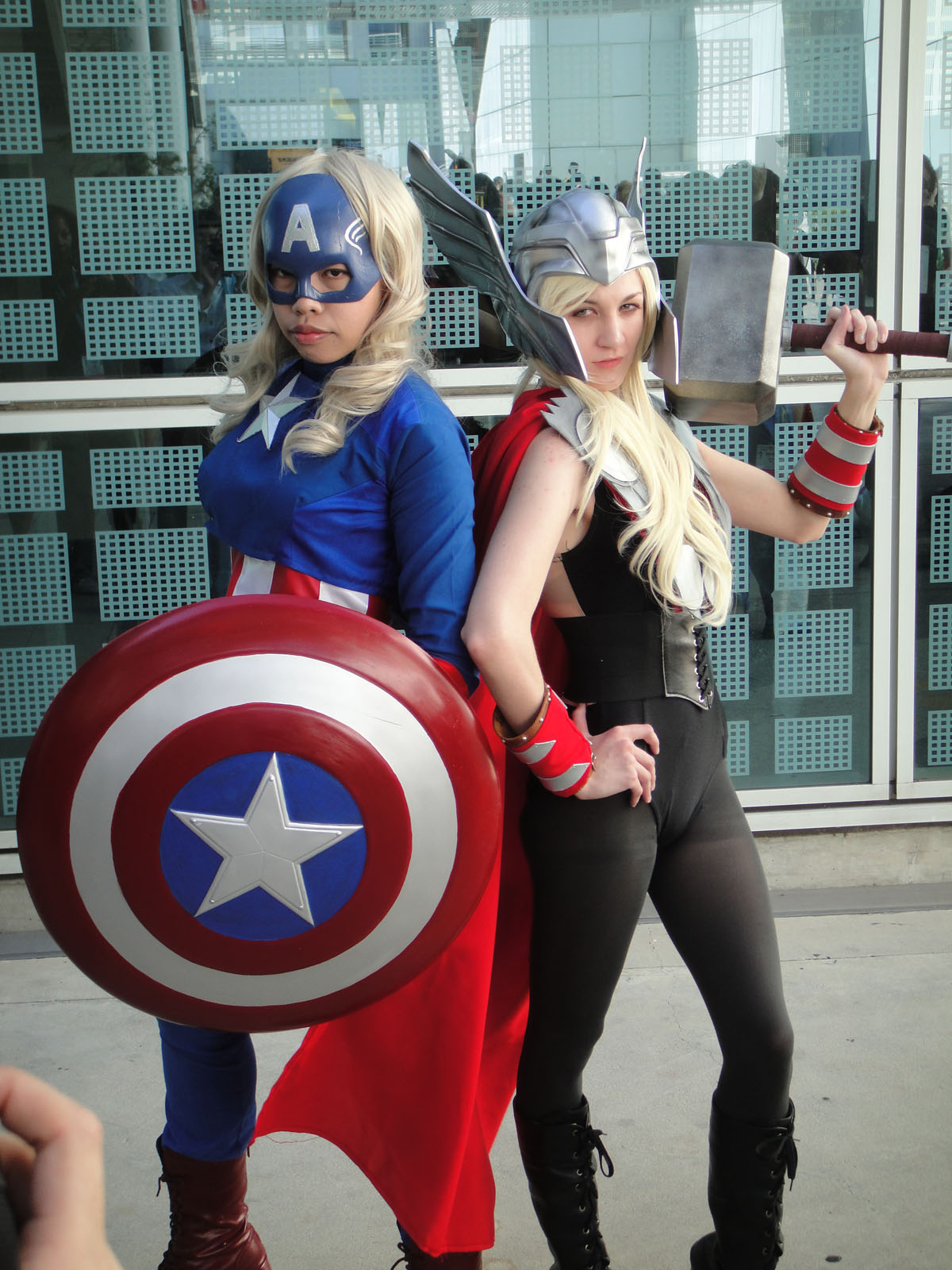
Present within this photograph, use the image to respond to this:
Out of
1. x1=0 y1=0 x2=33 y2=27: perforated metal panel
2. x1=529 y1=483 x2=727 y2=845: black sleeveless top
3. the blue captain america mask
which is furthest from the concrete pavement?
x1=0 y1=0 x2=33 y2=27: perforated metal panel

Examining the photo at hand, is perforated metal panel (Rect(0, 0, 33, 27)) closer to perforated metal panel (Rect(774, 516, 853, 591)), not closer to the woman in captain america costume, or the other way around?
the woman in captain america costume

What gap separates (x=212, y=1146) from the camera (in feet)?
6.09

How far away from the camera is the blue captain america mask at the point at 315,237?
162 cm

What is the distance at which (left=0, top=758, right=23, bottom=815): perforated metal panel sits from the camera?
11.5 ft

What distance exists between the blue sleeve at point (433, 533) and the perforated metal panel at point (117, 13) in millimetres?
2250

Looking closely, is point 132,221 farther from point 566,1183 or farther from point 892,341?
point 566,1183

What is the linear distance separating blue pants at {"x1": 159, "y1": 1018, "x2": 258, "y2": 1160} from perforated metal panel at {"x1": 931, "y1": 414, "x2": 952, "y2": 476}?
105 inches

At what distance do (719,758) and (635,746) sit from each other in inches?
7.9

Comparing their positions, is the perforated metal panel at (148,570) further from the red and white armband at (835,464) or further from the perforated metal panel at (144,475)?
the red and white armband at (835,464)

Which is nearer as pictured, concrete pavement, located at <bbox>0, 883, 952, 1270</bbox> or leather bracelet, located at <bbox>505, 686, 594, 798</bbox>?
leather bracelet, located at <bbox>505, 686, 594, 798</bbox>

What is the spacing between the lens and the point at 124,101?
127 inches

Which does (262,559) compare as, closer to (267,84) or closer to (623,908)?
(623,908)

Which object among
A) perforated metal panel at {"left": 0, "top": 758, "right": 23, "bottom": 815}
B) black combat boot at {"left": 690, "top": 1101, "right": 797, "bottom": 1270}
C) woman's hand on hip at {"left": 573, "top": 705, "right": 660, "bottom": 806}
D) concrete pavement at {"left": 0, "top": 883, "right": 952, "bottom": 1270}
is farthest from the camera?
perforated metal panel at {"left": 0, "top": 758, "right": 23, "bottom": 815}

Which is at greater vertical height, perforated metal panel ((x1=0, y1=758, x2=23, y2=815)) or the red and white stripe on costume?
the red and white stripe on costume
